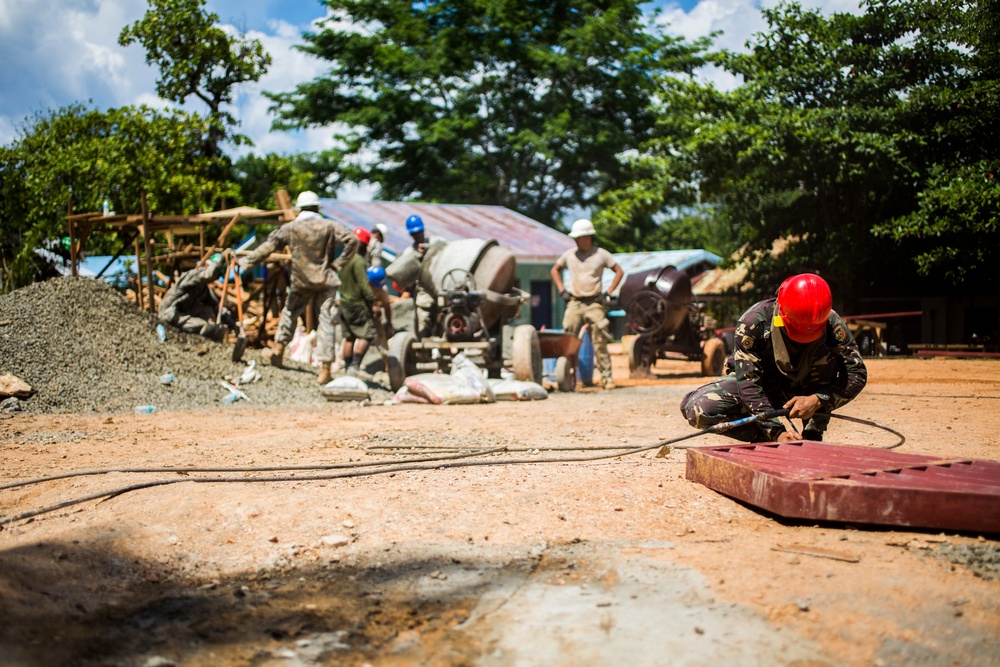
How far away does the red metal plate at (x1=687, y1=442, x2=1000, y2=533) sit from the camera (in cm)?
394

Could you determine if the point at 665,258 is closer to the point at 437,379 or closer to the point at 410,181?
the point at 410,181

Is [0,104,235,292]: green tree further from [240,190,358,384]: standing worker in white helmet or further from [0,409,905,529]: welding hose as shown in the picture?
[0,409,905,529]: welding hose

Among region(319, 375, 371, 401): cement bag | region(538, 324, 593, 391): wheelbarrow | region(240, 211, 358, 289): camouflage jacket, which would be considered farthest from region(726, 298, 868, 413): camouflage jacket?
region(240, 211, 358, 289): camouflage jacket

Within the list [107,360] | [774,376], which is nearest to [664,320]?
[107,360]

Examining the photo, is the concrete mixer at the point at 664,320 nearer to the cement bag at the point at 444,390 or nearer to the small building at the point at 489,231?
the cement bag at the point at 444,390

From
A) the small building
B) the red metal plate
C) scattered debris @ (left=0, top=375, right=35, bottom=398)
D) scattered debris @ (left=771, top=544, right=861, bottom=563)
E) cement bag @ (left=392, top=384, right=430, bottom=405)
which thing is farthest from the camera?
the small building

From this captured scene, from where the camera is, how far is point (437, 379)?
1040 centimetres

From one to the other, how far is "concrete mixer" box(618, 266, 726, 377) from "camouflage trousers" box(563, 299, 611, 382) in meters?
2.38

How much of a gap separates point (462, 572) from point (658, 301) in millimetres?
11245

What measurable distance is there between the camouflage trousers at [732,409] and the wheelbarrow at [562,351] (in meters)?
6.12

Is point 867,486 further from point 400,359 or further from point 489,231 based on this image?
point 489,231

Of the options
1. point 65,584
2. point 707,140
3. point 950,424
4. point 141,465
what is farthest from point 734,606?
point 707,140

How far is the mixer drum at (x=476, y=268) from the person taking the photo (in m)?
11.6

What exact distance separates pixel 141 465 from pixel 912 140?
1636 centimetres
